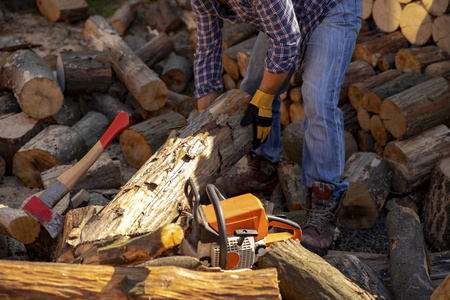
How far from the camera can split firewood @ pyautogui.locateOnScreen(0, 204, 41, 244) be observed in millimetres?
2656

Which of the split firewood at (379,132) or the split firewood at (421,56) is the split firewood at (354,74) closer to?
the split firewood at (421,56)

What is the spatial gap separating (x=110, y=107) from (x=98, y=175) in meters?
1.34

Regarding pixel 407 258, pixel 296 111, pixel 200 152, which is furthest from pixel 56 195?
pixel 296 111

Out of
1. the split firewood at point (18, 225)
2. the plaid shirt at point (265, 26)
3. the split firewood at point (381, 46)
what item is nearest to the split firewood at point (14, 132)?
the split firewood at point (18, 225)

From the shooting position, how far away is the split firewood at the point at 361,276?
227 centimetres

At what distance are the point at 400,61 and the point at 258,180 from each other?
1.69 metres

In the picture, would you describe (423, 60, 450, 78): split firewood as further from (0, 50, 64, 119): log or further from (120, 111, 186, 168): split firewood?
(0, 50, 64, 119): log

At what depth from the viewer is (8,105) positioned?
4113 mm

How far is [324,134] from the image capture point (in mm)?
2748

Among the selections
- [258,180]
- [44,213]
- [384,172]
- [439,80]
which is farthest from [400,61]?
[44,213]

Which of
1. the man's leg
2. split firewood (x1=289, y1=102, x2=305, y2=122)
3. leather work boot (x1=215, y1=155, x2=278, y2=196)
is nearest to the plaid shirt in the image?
the man's leg

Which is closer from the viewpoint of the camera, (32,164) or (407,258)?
(407,258)

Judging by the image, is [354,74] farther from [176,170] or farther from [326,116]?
[176,170]

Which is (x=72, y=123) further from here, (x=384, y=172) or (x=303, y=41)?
(x=384, y=172)
